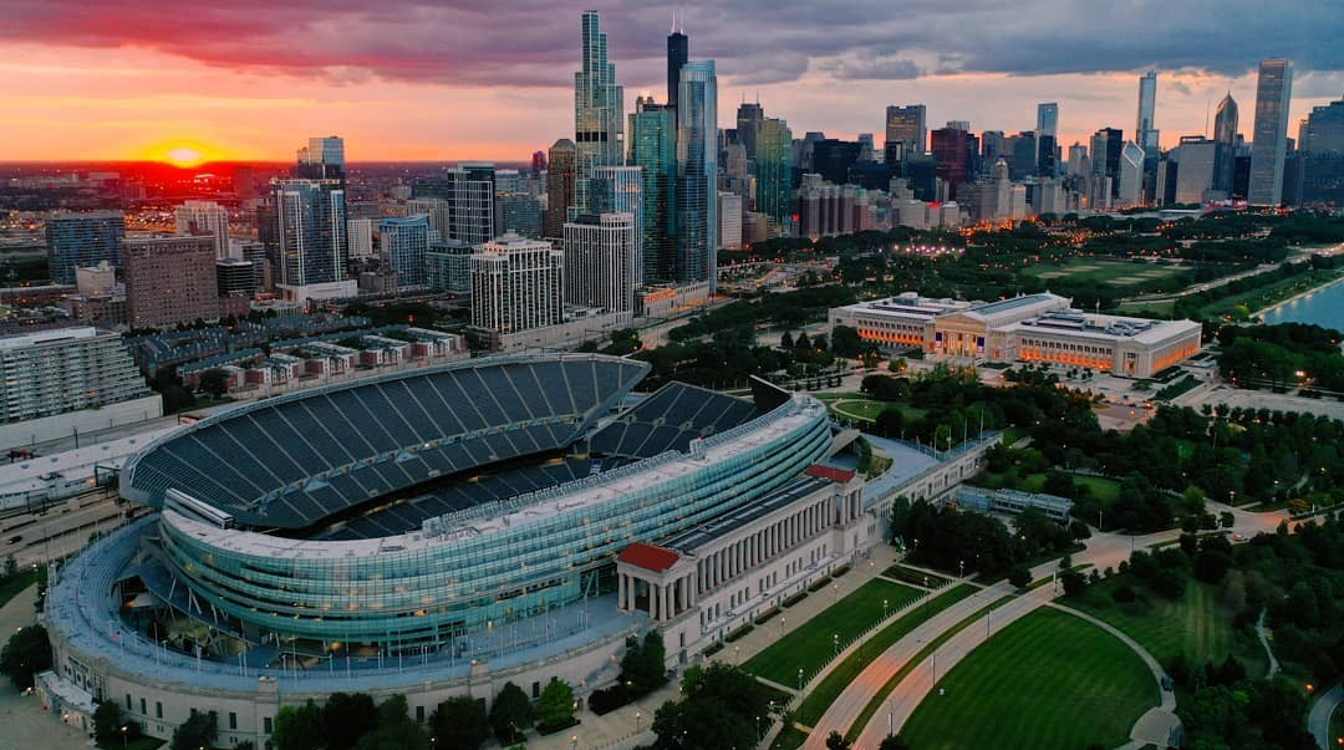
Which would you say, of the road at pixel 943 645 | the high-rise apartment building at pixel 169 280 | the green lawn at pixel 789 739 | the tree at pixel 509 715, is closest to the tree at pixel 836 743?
the road at pixel 943 645

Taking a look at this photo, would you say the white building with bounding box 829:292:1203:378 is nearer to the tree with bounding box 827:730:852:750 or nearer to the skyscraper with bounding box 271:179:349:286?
the tree with bounding box 827:730:852:750

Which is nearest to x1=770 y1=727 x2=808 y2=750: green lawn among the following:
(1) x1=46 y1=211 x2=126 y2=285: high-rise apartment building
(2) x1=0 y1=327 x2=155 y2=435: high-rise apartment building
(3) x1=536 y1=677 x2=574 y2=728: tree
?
(3) x1=536 y1=677 x2=574 y2=728: tree

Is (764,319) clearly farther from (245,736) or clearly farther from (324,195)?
(245,736)

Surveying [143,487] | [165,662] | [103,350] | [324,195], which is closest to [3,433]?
[103,350]

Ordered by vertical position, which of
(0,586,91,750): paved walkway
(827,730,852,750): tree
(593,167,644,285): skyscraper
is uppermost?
(593,167,644,285): skyscraper

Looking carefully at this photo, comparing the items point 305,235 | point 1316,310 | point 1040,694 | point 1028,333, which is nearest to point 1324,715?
point 1040,694

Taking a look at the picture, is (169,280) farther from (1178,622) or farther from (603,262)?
(1178,622)

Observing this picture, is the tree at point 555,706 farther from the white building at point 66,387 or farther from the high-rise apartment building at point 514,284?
the high-rise apartment building at point 514,284
